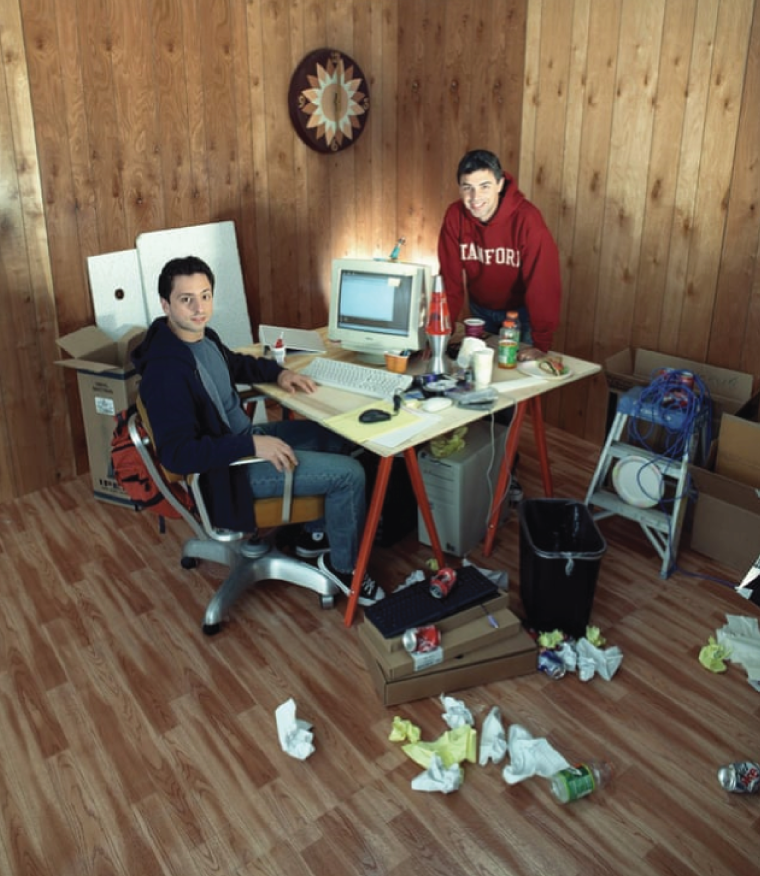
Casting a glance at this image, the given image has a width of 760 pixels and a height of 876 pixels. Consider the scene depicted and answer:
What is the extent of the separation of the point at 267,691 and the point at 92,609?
79 centimetres

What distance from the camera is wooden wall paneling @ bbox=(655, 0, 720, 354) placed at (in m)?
3.21

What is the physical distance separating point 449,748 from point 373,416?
1.03 metres

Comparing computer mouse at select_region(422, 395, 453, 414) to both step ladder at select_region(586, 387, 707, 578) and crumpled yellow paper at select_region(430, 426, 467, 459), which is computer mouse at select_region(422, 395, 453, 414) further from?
step ladder at select_region(586, 387, 707, 578)

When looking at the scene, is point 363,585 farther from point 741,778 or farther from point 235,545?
point 741,778

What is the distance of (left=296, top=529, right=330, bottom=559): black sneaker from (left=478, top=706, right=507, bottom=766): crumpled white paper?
0.94 meters

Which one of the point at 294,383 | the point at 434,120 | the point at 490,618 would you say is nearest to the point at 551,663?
the point at 490,618

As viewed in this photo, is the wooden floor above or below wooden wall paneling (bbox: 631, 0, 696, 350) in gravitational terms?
below

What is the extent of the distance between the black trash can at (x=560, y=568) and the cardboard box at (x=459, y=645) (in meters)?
0.16

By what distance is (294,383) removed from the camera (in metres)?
2.90

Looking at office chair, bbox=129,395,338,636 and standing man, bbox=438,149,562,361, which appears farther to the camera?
standing man, bbox=438,149,562,361

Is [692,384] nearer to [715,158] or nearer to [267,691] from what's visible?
[715,158]

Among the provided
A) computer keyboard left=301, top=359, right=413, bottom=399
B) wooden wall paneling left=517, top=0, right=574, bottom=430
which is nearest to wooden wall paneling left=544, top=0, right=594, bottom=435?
wooden wall paneling left=517, top=0, right=574, bottom=430

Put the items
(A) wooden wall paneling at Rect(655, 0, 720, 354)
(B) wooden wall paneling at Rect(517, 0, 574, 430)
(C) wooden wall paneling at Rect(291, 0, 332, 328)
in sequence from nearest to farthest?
(A) wooden wall paneling at Rect(655, 0, 720, 354) → (B) wooden wall paneling at Rect(517, 0, 574, 430) → (C) wooden wall paneling at Rect(291, 0, 332, 328)

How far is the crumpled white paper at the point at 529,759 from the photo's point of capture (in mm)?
2182
